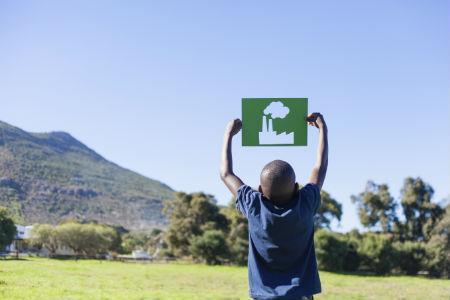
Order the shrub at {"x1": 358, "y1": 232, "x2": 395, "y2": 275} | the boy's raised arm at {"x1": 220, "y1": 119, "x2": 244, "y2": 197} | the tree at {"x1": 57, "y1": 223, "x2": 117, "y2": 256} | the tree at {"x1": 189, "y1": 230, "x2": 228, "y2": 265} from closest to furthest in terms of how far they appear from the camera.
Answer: the boy's raised arm at {"x1": 220, "y1": 119, "x2": 244, "y2": 197} → the tree at {"x1": 57, "y1": 223, "x2": 117, "y2": 256} → the shrub at {"x1": 358, "y1": 232, "x2": 395, "y2": 275} → the tree at {"x1": 189, "y1": 230, "x2": 228, "y2": 265}

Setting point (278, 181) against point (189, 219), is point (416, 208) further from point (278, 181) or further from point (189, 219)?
point (278, 181)

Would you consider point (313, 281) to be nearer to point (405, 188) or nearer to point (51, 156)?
point (51, 156)

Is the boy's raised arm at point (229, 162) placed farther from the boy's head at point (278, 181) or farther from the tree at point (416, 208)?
the tree at point (416, 208)

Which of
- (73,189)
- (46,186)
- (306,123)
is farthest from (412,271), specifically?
(306,123)

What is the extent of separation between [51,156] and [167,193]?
107 m

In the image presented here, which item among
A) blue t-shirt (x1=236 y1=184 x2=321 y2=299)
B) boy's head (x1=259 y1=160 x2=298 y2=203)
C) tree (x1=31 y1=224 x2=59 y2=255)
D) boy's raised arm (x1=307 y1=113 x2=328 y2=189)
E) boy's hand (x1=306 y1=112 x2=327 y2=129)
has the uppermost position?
boy's hand (x1=306 y1=112 x2=327 y2=129)

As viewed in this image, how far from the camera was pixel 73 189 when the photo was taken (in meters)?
46.0

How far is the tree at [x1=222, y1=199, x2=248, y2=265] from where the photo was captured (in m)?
44.6

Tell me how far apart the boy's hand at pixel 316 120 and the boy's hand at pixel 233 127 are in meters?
0.48

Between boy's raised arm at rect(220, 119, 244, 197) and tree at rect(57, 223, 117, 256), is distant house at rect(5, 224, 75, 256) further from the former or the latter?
tree at rect(57, 223, 117, 256)

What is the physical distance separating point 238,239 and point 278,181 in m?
43.4

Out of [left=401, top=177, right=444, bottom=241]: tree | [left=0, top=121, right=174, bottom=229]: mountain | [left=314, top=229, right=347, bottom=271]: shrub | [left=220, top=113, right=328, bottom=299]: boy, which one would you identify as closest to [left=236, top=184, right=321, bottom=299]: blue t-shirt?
[left=220, top=113, right=328, bottom=299]: boy

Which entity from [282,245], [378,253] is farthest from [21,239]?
[378,253]

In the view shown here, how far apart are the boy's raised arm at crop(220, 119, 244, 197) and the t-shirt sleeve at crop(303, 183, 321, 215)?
0.38 metres
